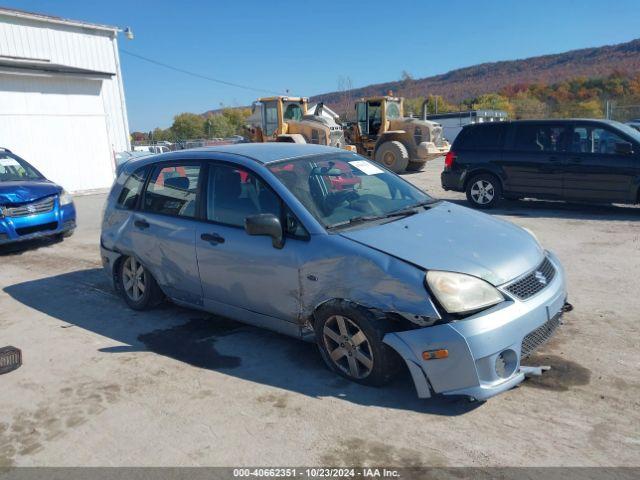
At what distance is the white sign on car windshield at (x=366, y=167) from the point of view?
482 centimetres

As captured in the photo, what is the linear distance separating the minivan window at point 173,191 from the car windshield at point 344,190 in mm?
950

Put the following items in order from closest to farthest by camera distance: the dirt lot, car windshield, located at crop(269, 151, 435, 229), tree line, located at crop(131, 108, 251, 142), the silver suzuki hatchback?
the dirt lot
the silver suzuki hatchback
car windshield, located at crop(269, 151, 435, 229)
tree line, located at crop(131, 108, 251, 142)

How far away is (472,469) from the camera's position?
9.19ft

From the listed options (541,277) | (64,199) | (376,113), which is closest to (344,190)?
(541,277)

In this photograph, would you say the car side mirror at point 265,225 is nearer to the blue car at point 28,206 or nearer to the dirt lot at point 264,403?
the dirt lot at point 264,403

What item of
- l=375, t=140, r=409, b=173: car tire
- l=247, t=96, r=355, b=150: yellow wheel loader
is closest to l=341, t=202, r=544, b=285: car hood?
l=375, t=140, r=409, b=173: car tire

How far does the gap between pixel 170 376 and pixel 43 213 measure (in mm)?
5974

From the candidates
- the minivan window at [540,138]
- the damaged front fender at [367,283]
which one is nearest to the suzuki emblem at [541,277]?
the damaged front fender at [367,283]

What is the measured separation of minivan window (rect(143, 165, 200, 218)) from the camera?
482 centimetres

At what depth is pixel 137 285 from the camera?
18.0 ft

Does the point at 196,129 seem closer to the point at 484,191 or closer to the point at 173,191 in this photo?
the point at 484,191

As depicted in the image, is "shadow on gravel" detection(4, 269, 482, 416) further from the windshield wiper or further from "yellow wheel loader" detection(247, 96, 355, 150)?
"yellow wheel loader" detection(247, 96, 355, 150)

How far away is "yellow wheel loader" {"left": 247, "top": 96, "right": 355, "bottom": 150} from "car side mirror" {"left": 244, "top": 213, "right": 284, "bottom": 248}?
15.7 m

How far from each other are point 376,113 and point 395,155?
9.20 feet
